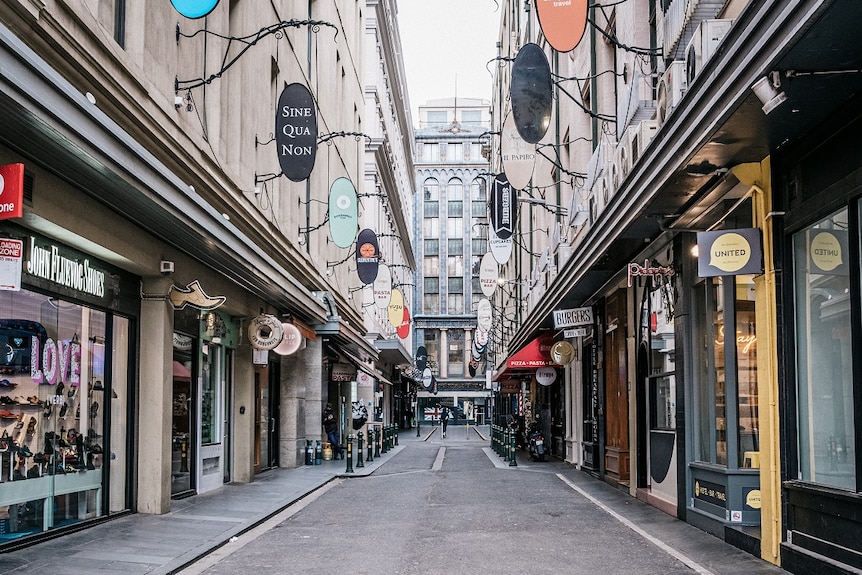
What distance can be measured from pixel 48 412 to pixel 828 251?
893cm

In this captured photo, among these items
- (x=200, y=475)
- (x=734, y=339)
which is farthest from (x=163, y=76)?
(x=734, y=339)

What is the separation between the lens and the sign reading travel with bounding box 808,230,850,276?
357 inches

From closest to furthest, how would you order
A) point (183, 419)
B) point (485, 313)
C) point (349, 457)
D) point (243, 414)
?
point (183, 419), point (243, 414), point (349, 457), point (485, 313)

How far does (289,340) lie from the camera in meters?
21.3

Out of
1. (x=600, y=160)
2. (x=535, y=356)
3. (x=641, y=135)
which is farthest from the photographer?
(x=535, y=356)

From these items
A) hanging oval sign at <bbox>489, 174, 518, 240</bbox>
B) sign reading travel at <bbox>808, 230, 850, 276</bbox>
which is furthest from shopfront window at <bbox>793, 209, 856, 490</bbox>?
hanging oval sign at <bbox>489, 174, 518, 240</bbox>

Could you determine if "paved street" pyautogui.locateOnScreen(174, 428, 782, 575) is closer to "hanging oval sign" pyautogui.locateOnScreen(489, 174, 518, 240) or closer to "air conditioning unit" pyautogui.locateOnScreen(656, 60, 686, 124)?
"air conditioning unit" pyautogui.locateOnScreen(656, 60, 686, 124)

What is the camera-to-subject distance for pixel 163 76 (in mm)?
14055

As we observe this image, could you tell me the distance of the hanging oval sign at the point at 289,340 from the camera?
829 inches

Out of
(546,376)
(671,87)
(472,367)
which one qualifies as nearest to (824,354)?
(671,87)

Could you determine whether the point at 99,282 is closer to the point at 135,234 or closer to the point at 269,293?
the point at 135,234

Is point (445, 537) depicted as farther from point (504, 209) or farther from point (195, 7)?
point (504, 209)

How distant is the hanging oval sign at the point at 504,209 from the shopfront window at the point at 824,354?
19859 millimetres

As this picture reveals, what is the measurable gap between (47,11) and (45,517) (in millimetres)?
5793
